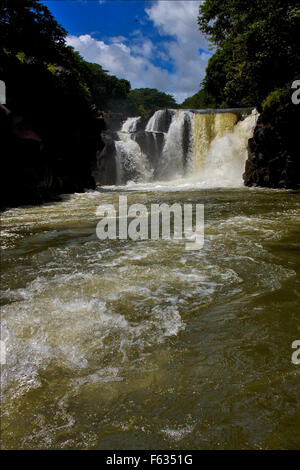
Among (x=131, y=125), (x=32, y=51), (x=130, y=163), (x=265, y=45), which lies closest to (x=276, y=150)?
(x=265, y=45)

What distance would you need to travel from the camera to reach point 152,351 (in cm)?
189

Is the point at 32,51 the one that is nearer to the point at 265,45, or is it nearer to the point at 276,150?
the point at 265,45

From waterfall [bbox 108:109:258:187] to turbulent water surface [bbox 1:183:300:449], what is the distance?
14321 millimetres

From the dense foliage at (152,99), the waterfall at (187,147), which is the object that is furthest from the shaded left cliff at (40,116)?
the dense foliage at (152,99)

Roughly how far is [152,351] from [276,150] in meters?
14.1

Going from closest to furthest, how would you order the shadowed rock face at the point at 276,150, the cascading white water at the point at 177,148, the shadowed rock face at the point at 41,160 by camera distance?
the shadowed rock face at the point at 41,160 → the shadowed rock face at the point at 276,150 → the cascading white water at the point at 177,148

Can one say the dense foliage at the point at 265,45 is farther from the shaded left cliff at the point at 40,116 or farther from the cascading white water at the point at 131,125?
A: the cascading white water at the point at 131,125

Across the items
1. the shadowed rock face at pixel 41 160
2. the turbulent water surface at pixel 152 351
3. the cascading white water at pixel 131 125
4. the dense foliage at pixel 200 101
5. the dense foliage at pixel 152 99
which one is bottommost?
the turbulent water surface at pixel 152 351

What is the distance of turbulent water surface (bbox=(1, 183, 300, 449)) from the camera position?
1330 millimetres

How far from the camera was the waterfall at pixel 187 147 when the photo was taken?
18109mm

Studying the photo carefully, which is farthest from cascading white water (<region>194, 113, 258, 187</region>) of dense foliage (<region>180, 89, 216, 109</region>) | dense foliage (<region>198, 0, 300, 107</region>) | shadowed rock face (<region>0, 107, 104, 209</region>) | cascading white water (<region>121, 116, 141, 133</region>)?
Answer: dense foliage (<region>180, 89, 216, 109</region>)

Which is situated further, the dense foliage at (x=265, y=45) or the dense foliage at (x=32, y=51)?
the dense foliage at (x=265, y=45)

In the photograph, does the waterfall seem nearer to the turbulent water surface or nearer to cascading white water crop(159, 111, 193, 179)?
cascading white water crop(159, 111, 193, 179)

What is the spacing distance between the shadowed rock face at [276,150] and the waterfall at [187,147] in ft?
7.03
